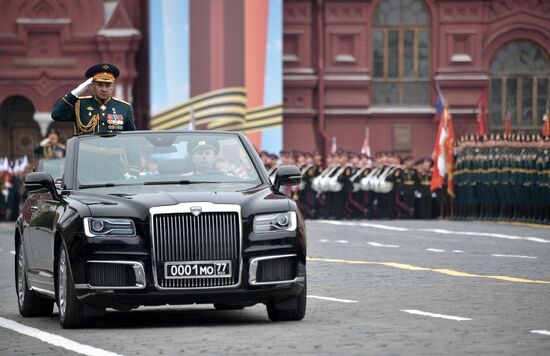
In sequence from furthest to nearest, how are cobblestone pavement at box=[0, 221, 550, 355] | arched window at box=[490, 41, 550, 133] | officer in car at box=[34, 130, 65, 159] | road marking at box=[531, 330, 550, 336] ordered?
arched window at box=[490, 41, 550, 133] < officer in car at box=[34, 130, 65, 159] < road marking at box=[531, 330, 550, 336] < cobblestone pavement at box=[0, 221, 550, 355]

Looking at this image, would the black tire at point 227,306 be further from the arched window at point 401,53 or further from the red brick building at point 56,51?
the arched window at point 401,53

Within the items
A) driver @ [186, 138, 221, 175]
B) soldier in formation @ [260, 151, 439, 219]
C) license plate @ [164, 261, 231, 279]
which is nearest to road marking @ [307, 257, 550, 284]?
driver @ [186, 138, 221, 175]

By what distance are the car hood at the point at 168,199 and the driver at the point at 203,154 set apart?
421 millimetres

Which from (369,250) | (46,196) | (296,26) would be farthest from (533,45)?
(46,196)

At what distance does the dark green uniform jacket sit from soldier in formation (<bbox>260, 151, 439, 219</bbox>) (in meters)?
25.1

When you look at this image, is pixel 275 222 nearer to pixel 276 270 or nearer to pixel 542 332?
pixel 276 270

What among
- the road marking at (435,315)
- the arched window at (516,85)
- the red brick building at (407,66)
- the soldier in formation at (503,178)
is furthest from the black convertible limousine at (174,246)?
the arched window at (516,85)

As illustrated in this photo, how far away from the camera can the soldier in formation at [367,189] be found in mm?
40688

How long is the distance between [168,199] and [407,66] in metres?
36.7

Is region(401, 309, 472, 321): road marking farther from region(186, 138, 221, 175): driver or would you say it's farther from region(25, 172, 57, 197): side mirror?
region(25, 172, 57, 197): side mirror

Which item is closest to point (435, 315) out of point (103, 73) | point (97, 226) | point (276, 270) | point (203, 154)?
point (276, 270)

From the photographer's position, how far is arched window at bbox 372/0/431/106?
48406 millimetres

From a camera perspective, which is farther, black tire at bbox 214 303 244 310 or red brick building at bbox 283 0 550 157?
red brick building at bbox 283 0 550 157

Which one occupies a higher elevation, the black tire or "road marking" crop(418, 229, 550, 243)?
the black tire
